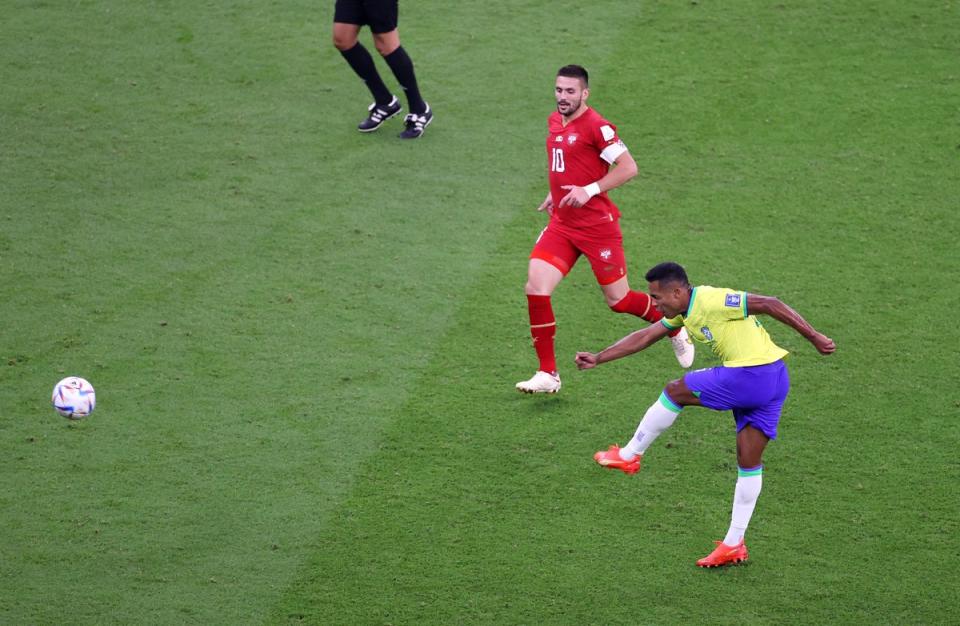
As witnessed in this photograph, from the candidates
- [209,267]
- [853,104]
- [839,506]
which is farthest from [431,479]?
[853,104]

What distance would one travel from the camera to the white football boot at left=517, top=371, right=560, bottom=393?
7.77 metres

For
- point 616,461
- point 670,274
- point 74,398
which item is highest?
point 670,274

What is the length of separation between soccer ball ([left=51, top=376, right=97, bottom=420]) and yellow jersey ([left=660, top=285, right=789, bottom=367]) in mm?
3613

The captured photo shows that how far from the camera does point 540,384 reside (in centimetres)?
777

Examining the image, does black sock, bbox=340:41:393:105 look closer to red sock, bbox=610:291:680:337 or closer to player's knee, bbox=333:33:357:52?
player's knee, bbox=333:33:357:52

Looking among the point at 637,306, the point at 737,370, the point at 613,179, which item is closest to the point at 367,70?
the point at 613,179

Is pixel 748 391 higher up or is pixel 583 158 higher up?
pixel 583 158

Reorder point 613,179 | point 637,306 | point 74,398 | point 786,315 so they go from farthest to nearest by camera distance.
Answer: point 637,306 < point 613,179 < point 74,398 < point 786,315

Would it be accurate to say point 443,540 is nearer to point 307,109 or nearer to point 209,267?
point 209,267

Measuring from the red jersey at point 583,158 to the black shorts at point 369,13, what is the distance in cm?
334

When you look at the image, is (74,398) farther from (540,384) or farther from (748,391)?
(748,391)

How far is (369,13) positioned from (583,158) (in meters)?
3.76

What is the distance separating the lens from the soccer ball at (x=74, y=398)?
22.9 ft

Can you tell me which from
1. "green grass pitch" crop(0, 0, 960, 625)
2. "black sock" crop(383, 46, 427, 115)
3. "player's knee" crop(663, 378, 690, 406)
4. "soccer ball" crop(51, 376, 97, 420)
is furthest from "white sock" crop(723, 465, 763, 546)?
"black sock" crop(383, 46, 427, 115)
